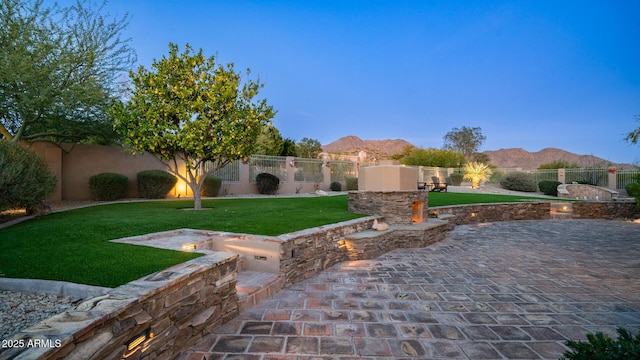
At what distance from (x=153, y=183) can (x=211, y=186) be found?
2.40 m

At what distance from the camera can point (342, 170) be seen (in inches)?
774

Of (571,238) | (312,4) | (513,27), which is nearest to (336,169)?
(312,4)

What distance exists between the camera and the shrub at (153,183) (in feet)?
37.5

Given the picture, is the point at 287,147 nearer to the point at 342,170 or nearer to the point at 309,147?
the point at 342,170

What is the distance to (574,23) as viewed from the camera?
1631cm

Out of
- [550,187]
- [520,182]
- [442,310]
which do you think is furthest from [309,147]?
[442,310]

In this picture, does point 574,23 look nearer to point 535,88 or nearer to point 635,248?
point 535,88

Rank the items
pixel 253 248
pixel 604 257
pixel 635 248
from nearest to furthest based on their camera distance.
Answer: pixel 253 248 < pixel 604 257 < pixel 635 248

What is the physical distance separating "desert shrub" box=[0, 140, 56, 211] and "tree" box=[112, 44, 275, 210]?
6.13 ft

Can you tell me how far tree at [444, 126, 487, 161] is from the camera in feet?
140

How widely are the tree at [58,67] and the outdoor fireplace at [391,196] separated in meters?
8.33

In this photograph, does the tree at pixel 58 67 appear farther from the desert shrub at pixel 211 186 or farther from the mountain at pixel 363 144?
the mountain at pixel 363 144

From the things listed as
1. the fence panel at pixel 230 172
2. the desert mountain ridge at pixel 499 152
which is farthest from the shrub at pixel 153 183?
the desert mountain ridge at pixel 499 152

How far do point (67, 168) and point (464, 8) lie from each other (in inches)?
901
